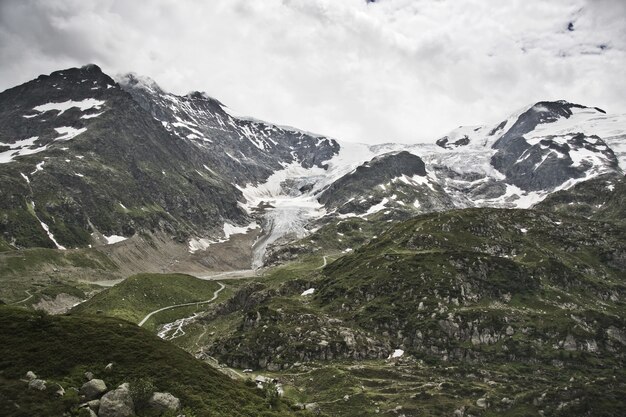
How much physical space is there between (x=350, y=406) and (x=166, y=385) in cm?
6953

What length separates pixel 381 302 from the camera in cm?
18738

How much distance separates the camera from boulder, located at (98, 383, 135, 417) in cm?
5350

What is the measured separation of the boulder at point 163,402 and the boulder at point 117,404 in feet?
7.87

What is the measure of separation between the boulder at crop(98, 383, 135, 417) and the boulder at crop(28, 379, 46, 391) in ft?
19.7

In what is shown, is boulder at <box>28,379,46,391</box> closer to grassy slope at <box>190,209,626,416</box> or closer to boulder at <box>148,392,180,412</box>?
boulder at <box>148,392,180,412</box>

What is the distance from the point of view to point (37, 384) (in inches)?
2135

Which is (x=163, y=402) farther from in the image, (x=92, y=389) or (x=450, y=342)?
(x=450, y=342)

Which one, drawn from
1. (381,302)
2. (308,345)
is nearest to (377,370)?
(308,345)

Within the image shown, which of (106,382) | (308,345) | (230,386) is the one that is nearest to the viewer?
(106,382)

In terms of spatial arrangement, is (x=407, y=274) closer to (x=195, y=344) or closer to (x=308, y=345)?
(x=308, y=345)

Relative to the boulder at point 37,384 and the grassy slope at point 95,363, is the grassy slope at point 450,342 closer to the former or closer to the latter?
the grassy slope at point 95,363

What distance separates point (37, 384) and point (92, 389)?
5318 mm

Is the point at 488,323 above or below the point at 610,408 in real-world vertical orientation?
above

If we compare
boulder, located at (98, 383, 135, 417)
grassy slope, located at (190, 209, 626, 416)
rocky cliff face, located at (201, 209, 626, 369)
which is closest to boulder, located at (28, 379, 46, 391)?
boulder, located at (98, 383, 135, 417)
